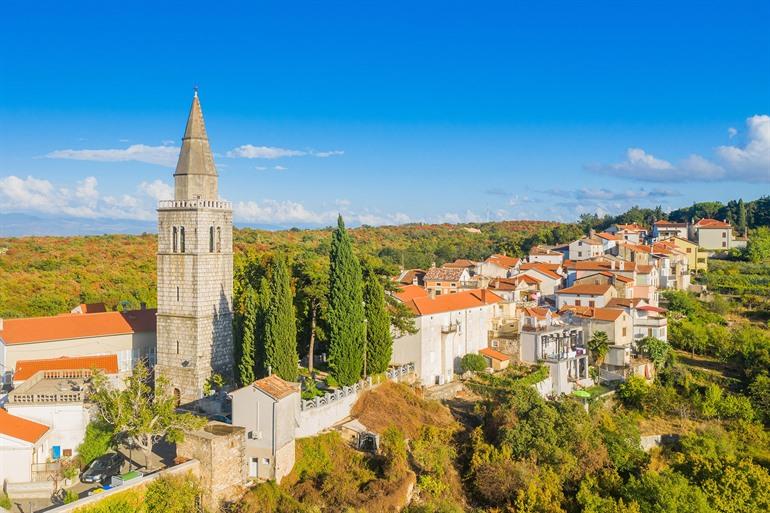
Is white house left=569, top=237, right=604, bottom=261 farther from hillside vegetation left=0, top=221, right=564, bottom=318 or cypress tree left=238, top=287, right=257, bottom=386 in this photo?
cypress tree left=238, top=287, right=257, bottom=386

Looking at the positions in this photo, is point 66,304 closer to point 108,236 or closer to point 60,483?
point 60,483

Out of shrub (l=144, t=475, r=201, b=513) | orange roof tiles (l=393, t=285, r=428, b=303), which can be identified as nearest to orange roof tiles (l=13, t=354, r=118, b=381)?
shrub (l=144, t=475, r=201, b=513)

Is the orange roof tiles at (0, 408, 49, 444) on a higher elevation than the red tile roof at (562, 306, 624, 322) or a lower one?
lower

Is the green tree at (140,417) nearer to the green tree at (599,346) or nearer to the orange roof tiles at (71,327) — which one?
the orange roof tiles at (71,327)

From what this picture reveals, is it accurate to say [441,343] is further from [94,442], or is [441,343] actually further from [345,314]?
[94,442]

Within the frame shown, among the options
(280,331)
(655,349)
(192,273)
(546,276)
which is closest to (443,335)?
(280,331)

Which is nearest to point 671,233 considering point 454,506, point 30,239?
point 454,506
